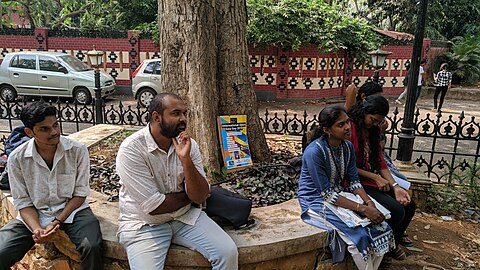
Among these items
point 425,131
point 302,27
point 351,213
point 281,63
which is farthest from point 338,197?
point 281,63

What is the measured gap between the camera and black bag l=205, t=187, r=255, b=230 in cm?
303

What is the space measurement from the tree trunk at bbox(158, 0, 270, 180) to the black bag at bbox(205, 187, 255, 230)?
106cm

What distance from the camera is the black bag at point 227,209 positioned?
303cm

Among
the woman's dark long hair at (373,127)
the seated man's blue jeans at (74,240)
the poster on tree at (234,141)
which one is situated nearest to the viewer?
the seated man's blue jeans at (74,240)

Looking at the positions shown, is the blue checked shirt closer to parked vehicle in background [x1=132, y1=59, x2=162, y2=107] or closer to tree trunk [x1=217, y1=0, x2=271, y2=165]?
parked vehicle in background [x1=132, y1=59, x2=162, y2=107]

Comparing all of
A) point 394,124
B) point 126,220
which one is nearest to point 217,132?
point 126,220

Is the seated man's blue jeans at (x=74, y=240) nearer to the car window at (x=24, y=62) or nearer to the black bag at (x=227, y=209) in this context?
the black bag at (x=227, y=209)

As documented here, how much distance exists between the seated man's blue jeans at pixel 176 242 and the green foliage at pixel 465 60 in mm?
18901

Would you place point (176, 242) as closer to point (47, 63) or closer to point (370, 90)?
point (370, 90)

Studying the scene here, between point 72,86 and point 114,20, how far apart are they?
624 cm

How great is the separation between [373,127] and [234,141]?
1477 mm

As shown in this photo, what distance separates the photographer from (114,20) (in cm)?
1845

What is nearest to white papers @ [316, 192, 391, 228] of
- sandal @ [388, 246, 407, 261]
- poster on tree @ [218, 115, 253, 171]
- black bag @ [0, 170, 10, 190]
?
sandal @ [388, 246, 407, 261]

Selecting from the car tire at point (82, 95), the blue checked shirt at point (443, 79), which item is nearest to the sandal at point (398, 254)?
the blue checked shirt at point (443, 79)
